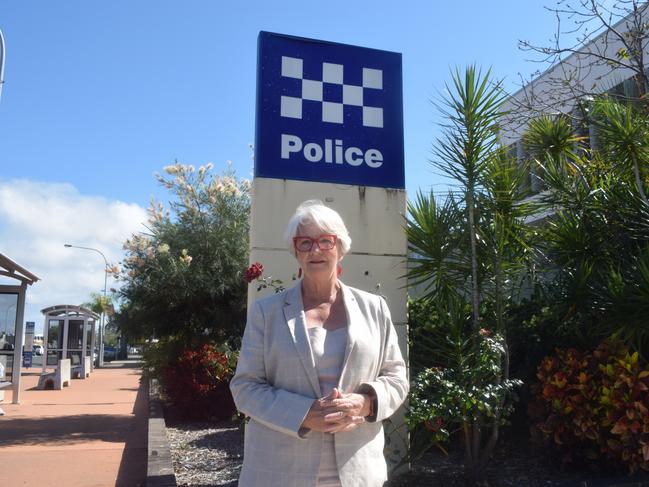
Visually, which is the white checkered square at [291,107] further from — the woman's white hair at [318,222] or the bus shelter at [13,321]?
the bus shelter at [13,321]

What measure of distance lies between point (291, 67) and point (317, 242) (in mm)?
3082

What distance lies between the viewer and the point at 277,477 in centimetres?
199

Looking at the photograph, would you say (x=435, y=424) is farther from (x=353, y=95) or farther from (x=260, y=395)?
(x=353, y=95)

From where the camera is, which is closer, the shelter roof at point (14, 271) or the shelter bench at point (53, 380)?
the shelter roof at point (14, 271)

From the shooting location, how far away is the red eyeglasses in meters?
2.24

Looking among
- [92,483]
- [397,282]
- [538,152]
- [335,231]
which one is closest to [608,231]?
[538,152]

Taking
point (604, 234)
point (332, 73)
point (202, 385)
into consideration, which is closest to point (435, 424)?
point (604, 234)

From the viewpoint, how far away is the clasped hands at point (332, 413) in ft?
6.29

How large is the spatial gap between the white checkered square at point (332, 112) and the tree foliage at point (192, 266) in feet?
18.1

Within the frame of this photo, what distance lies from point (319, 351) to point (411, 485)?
305 centimetres

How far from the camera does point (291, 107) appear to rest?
4887 mm

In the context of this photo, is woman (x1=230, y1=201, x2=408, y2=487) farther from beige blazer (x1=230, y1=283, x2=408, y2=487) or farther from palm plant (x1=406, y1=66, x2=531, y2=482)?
palm plant (x1=406, y1=66, x2=531, y2=482)

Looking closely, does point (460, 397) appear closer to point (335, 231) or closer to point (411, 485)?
point (411, 485)

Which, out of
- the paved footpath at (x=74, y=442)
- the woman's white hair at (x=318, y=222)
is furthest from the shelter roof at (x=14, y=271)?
the woman's white hair at (x=318, y=222)
